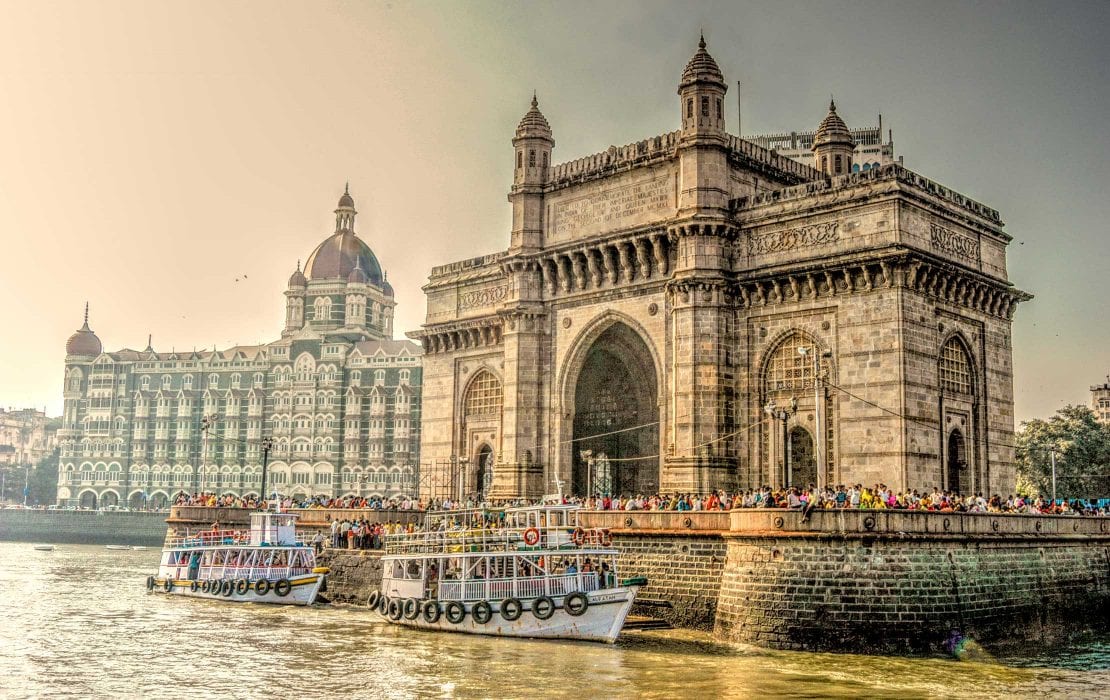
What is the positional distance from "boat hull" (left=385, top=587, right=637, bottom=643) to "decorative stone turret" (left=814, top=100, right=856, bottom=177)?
19081 mm

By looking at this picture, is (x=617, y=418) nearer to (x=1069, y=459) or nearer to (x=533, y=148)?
(x=533, y=148)

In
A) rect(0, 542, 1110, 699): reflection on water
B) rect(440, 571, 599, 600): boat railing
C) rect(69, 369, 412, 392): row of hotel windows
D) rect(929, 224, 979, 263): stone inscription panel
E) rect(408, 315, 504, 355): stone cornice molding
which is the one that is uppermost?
rect(69, 369, 412, 392): row of hotel windows

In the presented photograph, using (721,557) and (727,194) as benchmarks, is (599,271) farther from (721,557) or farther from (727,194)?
(721,557)

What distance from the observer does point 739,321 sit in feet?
122

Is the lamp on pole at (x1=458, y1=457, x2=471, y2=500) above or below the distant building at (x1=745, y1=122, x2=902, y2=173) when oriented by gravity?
below

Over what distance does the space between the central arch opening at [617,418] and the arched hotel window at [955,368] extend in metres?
9.87

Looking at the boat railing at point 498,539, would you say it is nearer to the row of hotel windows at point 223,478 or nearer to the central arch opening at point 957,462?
the central arch opening at point 957,462

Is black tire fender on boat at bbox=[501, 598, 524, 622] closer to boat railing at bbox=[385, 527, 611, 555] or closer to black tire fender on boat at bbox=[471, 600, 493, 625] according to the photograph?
black tire fender on boat at bbox=[471, 600, 493, 625]

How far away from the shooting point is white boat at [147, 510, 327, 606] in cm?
3881

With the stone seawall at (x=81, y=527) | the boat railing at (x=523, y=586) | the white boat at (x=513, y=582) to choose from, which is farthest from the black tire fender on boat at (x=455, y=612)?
the stone seawall at (x=81, y=527)

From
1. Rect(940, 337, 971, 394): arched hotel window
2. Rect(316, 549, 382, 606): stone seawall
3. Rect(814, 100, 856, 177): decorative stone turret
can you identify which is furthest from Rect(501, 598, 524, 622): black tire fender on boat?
Rect(814, 100, 856, 177): decorative stone turret

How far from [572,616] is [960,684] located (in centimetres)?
996

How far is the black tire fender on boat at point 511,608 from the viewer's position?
1172 inches

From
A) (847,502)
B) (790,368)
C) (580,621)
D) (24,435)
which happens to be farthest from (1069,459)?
(24,435)
